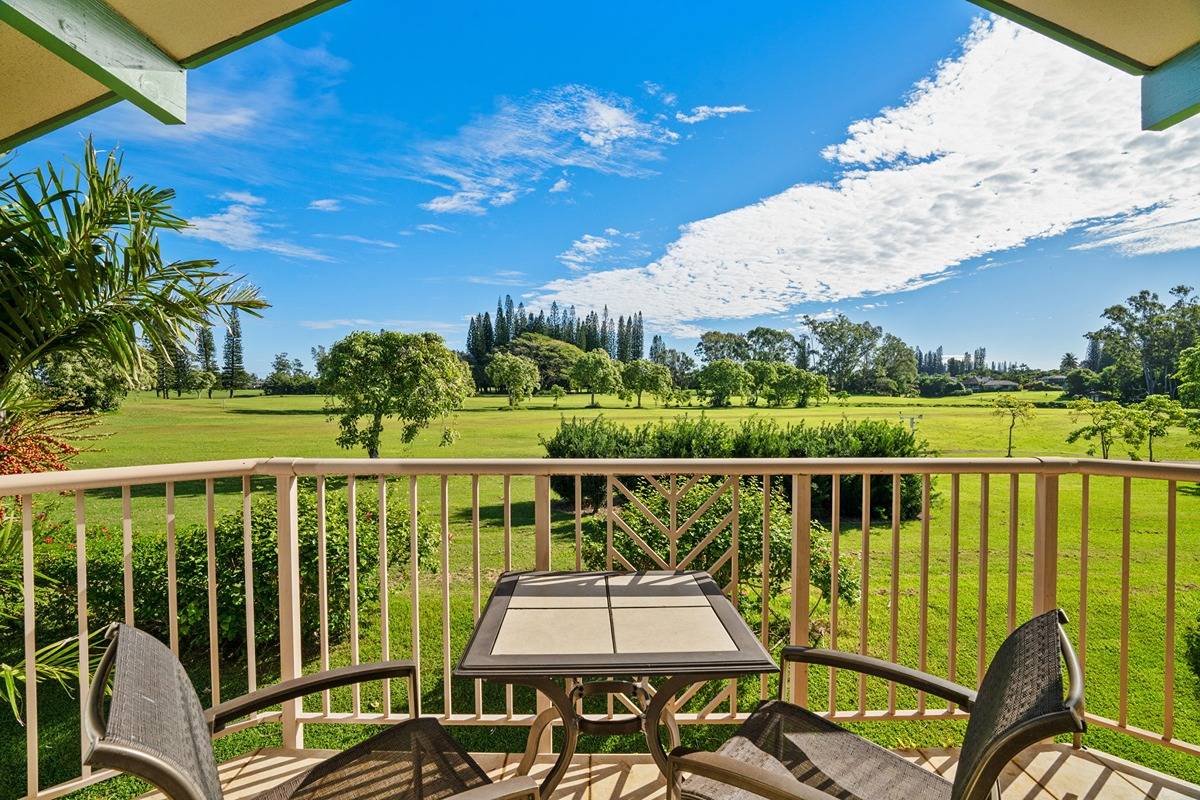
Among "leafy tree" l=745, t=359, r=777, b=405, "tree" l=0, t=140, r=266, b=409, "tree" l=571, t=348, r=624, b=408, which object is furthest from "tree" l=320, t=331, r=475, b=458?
"tree" l=0, t=140, r=266, b=409

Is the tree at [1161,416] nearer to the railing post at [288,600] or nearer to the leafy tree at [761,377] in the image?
the leafy tree at [761,377]

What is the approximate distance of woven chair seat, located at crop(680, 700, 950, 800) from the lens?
1330 millimetres

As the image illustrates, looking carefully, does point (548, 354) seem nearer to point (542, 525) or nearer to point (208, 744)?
point (542, 525)

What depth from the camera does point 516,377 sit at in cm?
Result: 1059

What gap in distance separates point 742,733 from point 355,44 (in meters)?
12.9

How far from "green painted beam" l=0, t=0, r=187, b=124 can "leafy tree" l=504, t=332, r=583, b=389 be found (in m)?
8.39

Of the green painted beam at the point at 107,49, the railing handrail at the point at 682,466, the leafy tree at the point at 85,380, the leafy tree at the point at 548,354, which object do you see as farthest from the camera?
the leafy tree at the point at 548,354

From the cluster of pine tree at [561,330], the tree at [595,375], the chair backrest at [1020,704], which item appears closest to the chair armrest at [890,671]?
the chair backrest at [1020,704]

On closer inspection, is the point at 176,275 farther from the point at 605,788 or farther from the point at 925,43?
the point at 925,43

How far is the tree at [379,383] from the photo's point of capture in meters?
9.52

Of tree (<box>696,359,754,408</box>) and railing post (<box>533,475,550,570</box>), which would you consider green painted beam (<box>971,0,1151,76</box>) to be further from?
tree (<box>696,359,754,408</box>)

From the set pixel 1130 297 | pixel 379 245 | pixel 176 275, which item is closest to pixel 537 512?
pixel 176 275

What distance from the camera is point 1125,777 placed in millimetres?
2094

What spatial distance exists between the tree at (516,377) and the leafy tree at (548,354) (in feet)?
0.45
